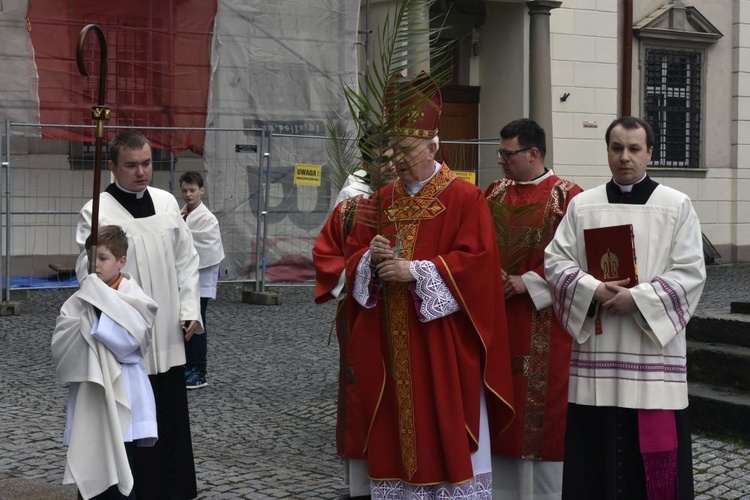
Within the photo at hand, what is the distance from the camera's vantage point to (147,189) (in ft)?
18.8

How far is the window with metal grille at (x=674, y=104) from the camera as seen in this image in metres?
19.0

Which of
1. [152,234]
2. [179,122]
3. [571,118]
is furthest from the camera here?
[571,118]

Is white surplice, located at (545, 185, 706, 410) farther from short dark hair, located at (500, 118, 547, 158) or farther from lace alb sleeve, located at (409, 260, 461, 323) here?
short dark hair, located at (500, 118, 547, 158)

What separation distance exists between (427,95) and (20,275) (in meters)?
9.68

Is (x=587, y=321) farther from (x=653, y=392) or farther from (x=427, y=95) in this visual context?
(x=427, y=95)

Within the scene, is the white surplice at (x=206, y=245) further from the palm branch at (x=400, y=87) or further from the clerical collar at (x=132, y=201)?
the palm branch at (x=400, y=87)

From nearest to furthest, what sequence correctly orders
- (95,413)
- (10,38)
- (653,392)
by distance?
1. (653,392)
2. (95,413)
3. (10,38)

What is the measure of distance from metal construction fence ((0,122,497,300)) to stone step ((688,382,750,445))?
6907 millimetres

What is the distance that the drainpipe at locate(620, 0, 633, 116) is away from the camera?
60.1 feet

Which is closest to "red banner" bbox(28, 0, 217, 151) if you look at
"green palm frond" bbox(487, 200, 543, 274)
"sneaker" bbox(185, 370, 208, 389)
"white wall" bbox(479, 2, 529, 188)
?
"white wall" bbox(479, 2, 529, 188)

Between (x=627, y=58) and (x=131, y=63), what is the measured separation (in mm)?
8125

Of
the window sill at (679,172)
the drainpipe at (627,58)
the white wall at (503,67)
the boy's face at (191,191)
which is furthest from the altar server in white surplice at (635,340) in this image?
the window sill at (679,172)

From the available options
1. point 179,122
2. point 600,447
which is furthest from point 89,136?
point 600,447

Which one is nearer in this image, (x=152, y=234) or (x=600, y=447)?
(x=600, y=447)
